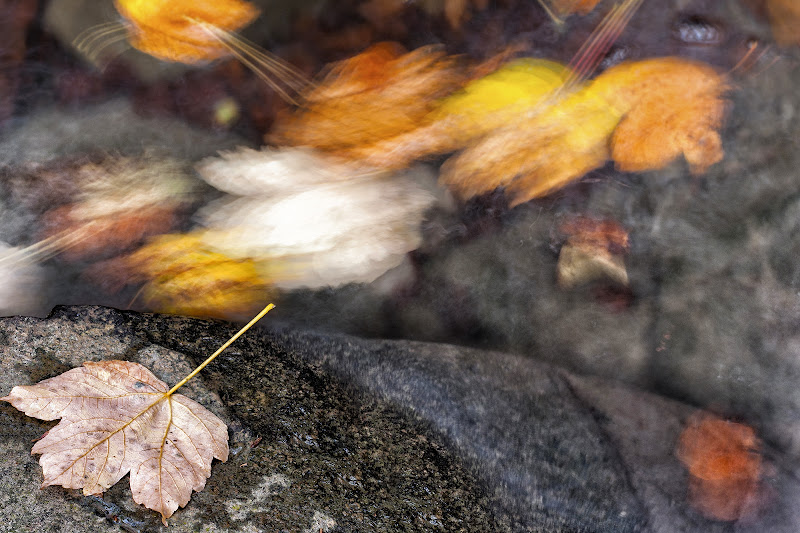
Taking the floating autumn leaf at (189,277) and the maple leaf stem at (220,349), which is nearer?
the maple leaf stem at (220,349)

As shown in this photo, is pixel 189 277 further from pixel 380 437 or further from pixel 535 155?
pixel 535 155

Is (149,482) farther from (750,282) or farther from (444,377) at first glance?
(750,282)

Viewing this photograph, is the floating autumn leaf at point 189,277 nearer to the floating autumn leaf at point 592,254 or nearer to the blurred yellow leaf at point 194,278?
the blurred yellow leaf at point 194,278

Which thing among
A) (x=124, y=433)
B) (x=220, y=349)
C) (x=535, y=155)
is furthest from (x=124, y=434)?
(x=535, y=155)

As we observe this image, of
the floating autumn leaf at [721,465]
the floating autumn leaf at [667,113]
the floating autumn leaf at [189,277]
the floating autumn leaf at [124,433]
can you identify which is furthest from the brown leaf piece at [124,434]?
the floating autumn leaf at [667,113]

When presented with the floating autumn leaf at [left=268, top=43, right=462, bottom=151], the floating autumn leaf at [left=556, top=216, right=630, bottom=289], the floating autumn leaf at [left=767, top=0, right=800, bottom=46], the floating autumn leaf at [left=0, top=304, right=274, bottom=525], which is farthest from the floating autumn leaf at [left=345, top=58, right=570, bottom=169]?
the floating autumn leaf at [left=0, top=304, right=274, bottom=525]

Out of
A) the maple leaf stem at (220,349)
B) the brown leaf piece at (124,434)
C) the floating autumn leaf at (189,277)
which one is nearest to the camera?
the brown leaf piece at (124,434)

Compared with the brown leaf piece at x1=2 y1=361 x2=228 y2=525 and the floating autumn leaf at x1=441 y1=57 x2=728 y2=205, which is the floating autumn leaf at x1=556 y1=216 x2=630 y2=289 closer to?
the floating autumn leaf at x1=441 y1=57 x2=728 y2=205
